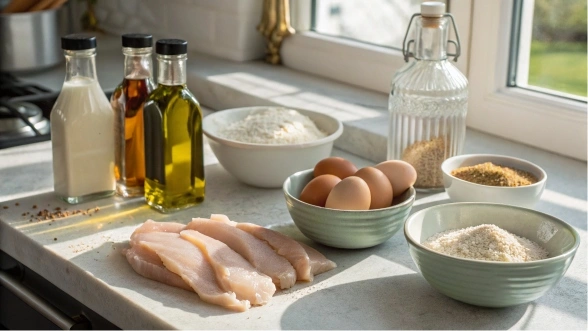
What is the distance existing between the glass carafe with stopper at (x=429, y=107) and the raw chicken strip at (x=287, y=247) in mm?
372

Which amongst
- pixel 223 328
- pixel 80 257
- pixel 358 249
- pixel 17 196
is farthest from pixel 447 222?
pixel 17 196

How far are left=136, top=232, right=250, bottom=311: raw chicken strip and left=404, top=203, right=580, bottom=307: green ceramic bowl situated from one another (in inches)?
9.9

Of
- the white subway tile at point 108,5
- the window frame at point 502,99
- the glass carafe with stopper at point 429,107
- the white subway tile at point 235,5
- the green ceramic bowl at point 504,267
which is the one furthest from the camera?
the white subway tile at point 108,5

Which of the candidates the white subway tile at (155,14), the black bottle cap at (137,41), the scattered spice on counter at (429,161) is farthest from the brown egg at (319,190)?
the white subway tile at (155,14)

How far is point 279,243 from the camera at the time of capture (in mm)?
1179

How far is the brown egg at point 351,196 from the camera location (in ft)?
3.85

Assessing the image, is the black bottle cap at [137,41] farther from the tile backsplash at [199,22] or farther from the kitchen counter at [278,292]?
Result: the tile backsplash at [199,22]

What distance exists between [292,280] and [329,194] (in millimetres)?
157

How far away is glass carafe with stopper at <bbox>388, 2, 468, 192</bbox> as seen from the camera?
56.6 inches

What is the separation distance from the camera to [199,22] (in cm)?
239

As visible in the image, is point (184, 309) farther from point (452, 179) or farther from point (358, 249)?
point (452, 179)

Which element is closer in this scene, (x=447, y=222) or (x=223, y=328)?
(x=223, y=328)

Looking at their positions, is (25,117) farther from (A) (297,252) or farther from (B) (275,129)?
(A) (297,252)

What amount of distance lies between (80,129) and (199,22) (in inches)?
43.4
